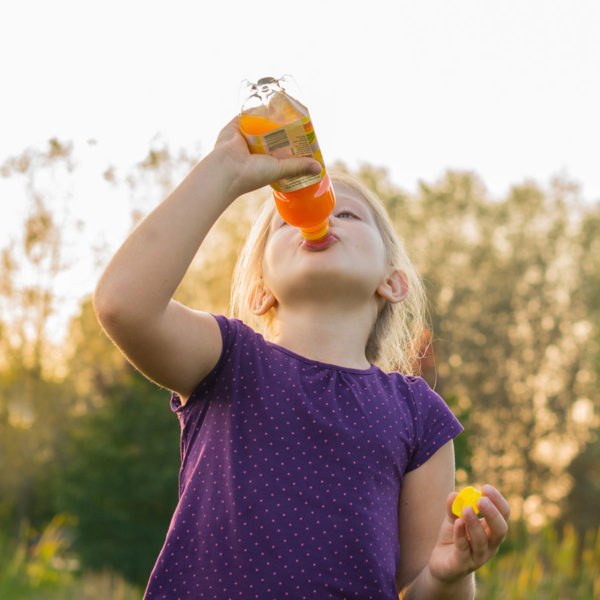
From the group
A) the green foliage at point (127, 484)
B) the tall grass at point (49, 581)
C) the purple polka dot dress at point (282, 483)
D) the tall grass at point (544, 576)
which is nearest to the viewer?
the purple polka dot dress at point (282, 483)

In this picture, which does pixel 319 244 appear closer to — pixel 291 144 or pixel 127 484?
pixel 291 144

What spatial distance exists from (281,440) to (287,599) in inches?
12.6

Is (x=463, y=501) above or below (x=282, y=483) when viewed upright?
below

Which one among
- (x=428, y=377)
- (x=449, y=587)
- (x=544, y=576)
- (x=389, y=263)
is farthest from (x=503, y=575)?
(x=449, y=587)

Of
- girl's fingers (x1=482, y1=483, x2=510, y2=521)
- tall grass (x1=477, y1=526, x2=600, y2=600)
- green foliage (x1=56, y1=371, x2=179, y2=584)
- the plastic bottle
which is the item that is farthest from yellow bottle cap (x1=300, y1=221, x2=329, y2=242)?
green foliage (x1=56, y1=371, x2=179, y2=584)

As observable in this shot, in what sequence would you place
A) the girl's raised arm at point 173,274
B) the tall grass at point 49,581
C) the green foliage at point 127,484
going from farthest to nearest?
the tall grass at point 49,581
the green foliage at point 127,484
the girl's raised arm at point 173,274

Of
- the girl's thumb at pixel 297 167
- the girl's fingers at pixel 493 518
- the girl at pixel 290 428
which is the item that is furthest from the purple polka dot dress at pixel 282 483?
the girl's thumb at pixel 297 167

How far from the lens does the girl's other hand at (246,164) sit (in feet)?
5.67

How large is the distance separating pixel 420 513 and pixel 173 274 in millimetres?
860

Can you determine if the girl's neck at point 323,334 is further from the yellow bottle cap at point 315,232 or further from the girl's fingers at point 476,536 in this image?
the girl's fingers at point 476,536

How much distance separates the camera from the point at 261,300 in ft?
7.23

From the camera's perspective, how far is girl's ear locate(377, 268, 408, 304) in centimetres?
225

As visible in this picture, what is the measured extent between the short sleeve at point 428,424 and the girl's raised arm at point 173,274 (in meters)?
0.54

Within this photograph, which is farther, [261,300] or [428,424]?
[261,300]
